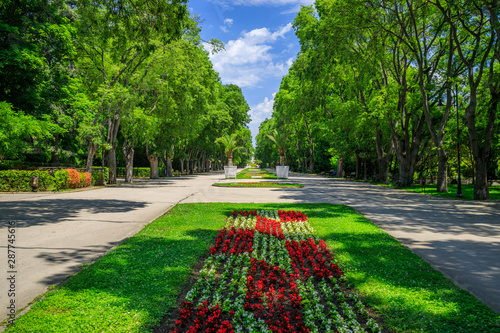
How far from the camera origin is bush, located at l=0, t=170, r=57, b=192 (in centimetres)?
1942

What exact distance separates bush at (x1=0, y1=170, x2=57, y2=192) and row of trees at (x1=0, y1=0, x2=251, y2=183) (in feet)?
5.76

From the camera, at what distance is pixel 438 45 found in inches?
946

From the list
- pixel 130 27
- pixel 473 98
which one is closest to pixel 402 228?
pixel 473 98

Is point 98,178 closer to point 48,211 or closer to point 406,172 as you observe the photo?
point 48,211

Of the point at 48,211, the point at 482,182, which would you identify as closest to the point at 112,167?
the point at 48,211

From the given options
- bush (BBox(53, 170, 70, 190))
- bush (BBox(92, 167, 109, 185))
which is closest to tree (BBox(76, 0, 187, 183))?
bush (BBox(92, 167, 109, 185))

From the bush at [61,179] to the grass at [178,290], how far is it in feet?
51.7

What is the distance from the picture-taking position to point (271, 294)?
461cm

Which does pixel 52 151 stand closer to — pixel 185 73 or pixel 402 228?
pixel 185 73

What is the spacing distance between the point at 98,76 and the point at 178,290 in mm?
24676

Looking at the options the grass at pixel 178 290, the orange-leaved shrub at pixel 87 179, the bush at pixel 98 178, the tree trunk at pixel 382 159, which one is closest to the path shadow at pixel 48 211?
the grass at pixel 178 290

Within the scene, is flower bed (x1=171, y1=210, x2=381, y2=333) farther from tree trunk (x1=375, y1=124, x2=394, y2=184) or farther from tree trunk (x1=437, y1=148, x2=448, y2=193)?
tree trunk (x1=375, y1=124, x2=394, y2=184)

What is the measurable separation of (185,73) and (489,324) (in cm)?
2533

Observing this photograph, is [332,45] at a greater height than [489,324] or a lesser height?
greater
